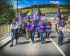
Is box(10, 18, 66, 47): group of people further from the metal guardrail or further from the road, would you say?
the metal guardrail

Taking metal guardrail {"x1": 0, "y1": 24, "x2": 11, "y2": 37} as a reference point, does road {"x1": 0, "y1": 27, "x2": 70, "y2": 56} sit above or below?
below

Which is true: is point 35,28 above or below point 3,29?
above

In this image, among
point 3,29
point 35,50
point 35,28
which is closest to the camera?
point 35,50

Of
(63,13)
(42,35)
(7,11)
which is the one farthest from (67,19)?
(42,35)

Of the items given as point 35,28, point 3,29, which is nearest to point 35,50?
point 35,28

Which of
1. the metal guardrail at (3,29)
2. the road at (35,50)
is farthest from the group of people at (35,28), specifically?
the metal guardrail at (3,29)

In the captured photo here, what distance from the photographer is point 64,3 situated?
3.30 meters

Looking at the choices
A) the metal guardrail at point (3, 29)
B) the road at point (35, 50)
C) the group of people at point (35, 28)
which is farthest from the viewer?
the metal guardrail at point (3, 29)

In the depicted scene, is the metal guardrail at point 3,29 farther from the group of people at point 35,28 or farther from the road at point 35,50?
the road at point 35,50

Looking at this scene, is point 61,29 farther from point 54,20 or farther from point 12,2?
point 12,2

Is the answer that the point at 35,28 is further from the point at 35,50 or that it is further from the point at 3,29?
the point at 3,29

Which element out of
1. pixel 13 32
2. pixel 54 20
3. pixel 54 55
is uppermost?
pixel 54 20

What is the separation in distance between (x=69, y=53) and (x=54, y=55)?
0.53m

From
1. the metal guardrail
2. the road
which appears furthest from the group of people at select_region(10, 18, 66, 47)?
the metal guardrail
